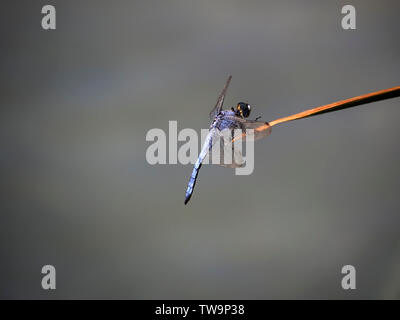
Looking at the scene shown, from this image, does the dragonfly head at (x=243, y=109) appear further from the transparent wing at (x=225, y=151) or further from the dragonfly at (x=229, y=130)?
the transparent wing at (x=225, y=151)

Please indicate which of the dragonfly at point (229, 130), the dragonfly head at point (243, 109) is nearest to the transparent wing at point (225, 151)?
the dragonfly at point (229, 130)

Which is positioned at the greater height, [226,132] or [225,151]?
[226,132]

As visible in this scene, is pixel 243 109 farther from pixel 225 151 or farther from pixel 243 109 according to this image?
pixel 225 151

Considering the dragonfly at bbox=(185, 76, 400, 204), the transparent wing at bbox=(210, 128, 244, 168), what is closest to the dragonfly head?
the dragonfly at bbox=(185, 76, 400, 204)

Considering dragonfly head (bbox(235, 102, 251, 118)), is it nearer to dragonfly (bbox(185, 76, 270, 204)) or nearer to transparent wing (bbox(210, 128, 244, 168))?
dragonfly (bbox(185, 76, 270, 204))

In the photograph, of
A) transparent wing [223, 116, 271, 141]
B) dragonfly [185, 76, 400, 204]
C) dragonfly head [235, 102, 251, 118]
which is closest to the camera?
transparent wing [223, 116, 271, 141]

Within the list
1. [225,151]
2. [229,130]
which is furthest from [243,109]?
[225,151]
